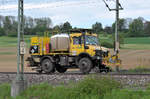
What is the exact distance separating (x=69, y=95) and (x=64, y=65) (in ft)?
36.1

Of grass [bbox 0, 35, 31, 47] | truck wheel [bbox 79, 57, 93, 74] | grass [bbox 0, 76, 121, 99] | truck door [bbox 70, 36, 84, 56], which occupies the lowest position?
grass [bbox 0, 76, 121, 99]

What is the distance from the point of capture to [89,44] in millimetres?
21688

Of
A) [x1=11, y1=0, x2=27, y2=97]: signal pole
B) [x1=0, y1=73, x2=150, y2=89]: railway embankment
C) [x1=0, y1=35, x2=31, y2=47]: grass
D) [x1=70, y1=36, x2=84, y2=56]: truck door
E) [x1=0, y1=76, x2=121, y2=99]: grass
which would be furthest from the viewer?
[x1=0, y1=35, x2=31, y2=47]: grass

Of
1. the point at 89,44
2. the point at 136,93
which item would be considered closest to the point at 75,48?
the point at 89,44

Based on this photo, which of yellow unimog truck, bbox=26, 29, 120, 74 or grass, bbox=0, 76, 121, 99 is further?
yellow unimog truck, bbox=26, 29, 120, 74

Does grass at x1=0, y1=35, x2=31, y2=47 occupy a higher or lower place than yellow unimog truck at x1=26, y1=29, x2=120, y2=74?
higher

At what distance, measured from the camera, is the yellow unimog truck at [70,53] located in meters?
21.2

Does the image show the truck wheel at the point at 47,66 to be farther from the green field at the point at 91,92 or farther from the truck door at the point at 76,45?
the green field at the point at 91,92

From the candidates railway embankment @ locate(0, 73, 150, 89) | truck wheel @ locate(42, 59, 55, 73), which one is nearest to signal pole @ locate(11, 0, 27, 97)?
railway embankment @ locate(0, 73, 150, 89)

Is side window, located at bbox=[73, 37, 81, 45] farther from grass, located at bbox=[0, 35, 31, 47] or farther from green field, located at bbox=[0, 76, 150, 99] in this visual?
grass, located at bbox=[0, 35, 31, 47]

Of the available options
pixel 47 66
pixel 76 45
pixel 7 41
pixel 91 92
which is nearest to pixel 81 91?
pixel 91 92

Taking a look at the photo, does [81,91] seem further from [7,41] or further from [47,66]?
[7,41]

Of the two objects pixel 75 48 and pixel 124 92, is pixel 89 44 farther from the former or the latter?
pixel 124 92

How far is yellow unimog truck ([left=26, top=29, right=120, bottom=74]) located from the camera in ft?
69.7
